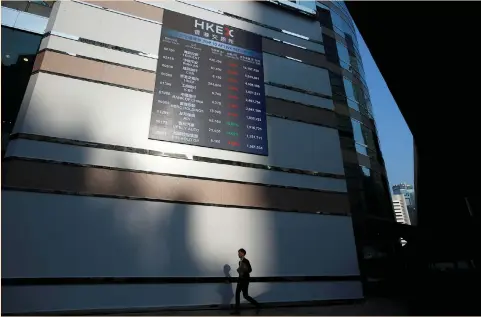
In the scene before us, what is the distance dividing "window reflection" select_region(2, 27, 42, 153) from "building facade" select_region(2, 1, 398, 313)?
40 millimetres

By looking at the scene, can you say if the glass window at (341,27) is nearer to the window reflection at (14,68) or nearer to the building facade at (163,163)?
the building facade at (163,163)

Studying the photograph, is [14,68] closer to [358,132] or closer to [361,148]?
[361,148]

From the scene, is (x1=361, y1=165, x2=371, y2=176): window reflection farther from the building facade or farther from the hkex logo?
the hkex logo

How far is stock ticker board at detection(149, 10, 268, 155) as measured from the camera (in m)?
8.68

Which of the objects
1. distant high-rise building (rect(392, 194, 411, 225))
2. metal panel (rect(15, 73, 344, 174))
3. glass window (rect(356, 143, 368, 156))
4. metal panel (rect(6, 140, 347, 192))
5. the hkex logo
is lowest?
metal panel (rect(6, 140, 347, 192))

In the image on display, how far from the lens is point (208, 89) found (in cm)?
931

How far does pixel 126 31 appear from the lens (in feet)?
30.2

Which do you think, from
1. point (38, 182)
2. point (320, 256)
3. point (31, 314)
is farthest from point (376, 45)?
point (31, 314)

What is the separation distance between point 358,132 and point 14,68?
14.9 m

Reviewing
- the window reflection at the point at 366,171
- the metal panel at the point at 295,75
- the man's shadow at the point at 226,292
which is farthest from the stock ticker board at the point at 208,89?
the window reflection at the point at 366,171

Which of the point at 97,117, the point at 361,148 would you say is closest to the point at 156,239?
the point at 97,117

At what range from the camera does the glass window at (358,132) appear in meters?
15.3

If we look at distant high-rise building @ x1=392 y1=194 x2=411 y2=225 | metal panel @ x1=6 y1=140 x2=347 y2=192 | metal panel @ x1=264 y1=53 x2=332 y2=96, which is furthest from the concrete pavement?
distant high-rise building @ x1=392 y1=194 x2=411 y2=225

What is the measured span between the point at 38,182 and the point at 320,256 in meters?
8.06
